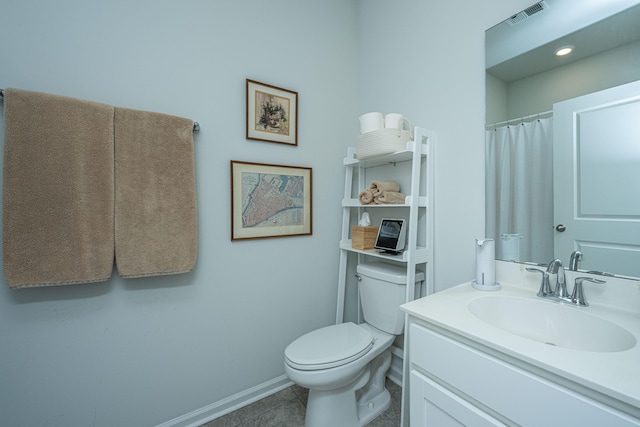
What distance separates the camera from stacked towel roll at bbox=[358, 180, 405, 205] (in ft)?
4.85

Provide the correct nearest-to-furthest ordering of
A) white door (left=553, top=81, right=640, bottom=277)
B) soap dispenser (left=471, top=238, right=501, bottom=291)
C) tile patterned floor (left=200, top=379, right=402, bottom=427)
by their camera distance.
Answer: white door (left=553, top=81, right=640, bottom=277)
soap dispenser (left=471, top=238, right=501, bottom=291)
tile patterned floor (left=200, top=379, right=402, bottom=427)

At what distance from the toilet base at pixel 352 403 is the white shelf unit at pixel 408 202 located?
40cm

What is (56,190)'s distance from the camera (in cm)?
102

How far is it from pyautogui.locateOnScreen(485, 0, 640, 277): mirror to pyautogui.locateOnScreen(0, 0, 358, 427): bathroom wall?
0.97 metres

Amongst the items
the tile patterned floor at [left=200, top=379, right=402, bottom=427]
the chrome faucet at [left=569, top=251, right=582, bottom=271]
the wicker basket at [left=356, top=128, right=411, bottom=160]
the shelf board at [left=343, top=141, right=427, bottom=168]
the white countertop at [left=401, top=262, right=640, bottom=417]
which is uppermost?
the wicker basket at [left=356, top=128, right=411, bottom=160]

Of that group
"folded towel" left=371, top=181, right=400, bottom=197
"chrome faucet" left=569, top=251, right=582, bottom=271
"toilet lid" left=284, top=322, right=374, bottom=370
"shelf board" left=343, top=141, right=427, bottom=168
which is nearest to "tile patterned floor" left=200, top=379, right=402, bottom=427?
"toilet lid" left=284, top=322, right=374, bottom=370

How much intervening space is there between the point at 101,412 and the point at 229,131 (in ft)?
4.80

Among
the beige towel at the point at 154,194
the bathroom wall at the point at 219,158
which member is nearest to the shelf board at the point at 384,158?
the bathroom wall at the point at 219,158

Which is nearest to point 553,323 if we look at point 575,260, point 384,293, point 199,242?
point 575,260

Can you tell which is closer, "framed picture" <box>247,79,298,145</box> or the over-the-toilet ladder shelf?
the over-the-toilet ladder shelf

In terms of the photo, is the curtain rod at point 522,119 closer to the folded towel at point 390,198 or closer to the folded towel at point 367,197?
the folded towel at point 390,198

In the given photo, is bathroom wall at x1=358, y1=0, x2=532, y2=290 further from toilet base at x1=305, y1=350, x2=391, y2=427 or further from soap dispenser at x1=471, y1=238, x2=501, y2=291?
toilet base at x1=305, y1=350, x2=391, y2=427

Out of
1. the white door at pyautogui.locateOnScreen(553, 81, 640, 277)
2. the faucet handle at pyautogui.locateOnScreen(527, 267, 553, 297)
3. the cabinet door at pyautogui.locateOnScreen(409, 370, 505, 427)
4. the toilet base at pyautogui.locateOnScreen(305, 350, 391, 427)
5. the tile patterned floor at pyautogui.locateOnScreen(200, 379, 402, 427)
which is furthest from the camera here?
the tile patterned floor at pyautogui.locateOnScreen(200, 379, 402, 427)

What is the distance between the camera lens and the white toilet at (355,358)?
1.17 m
